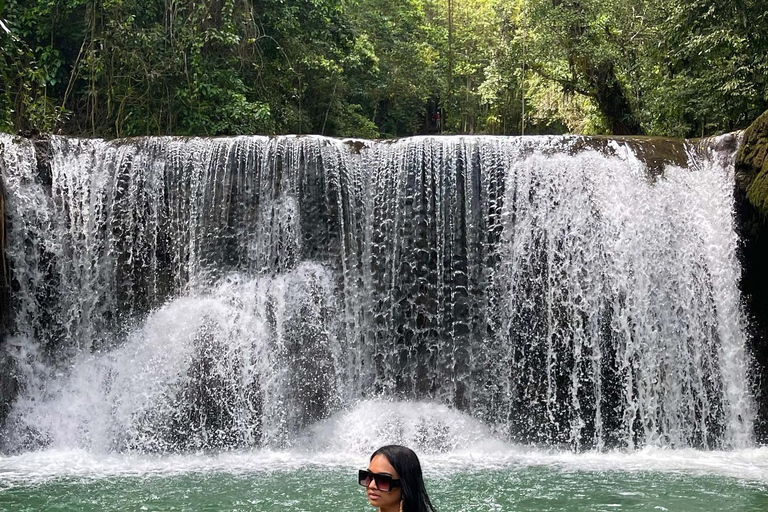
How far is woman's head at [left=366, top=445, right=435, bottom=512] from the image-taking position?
2.79 metres

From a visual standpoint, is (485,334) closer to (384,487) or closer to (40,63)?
(384,487)

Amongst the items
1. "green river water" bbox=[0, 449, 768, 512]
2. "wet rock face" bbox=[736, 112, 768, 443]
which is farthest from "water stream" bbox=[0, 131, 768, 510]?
"green river water" bbox=[0, 449, 768, 512]

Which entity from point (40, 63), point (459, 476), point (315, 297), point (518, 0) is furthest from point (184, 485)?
point (518, 0)

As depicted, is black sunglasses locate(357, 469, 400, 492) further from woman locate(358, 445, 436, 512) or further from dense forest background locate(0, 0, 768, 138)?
dense forest background locate(0, 0, 768, 138)

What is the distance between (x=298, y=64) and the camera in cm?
1766

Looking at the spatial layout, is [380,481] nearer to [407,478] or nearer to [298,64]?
[407,478]

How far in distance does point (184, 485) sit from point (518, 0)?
18024 millimetres

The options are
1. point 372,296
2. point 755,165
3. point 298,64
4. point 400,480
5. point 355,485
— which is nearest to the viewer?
point 400,480

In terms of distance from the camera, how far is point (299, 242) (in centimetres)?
1044

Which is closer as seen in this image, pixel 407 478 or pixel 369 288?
pixel 407 478

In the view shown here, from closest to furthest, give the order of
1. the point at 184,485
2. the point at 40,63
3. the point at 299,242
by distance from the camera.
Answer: the point at 184,485
the point at 299,242
the point at 40,63

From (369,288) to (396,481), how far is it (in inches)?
297

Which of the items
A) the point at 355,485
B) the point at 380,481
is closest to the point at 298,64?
the point at 355,485

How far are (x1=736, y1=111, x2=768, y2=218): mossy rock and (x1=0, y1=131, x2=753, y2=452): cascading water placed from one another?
202 millimetres
